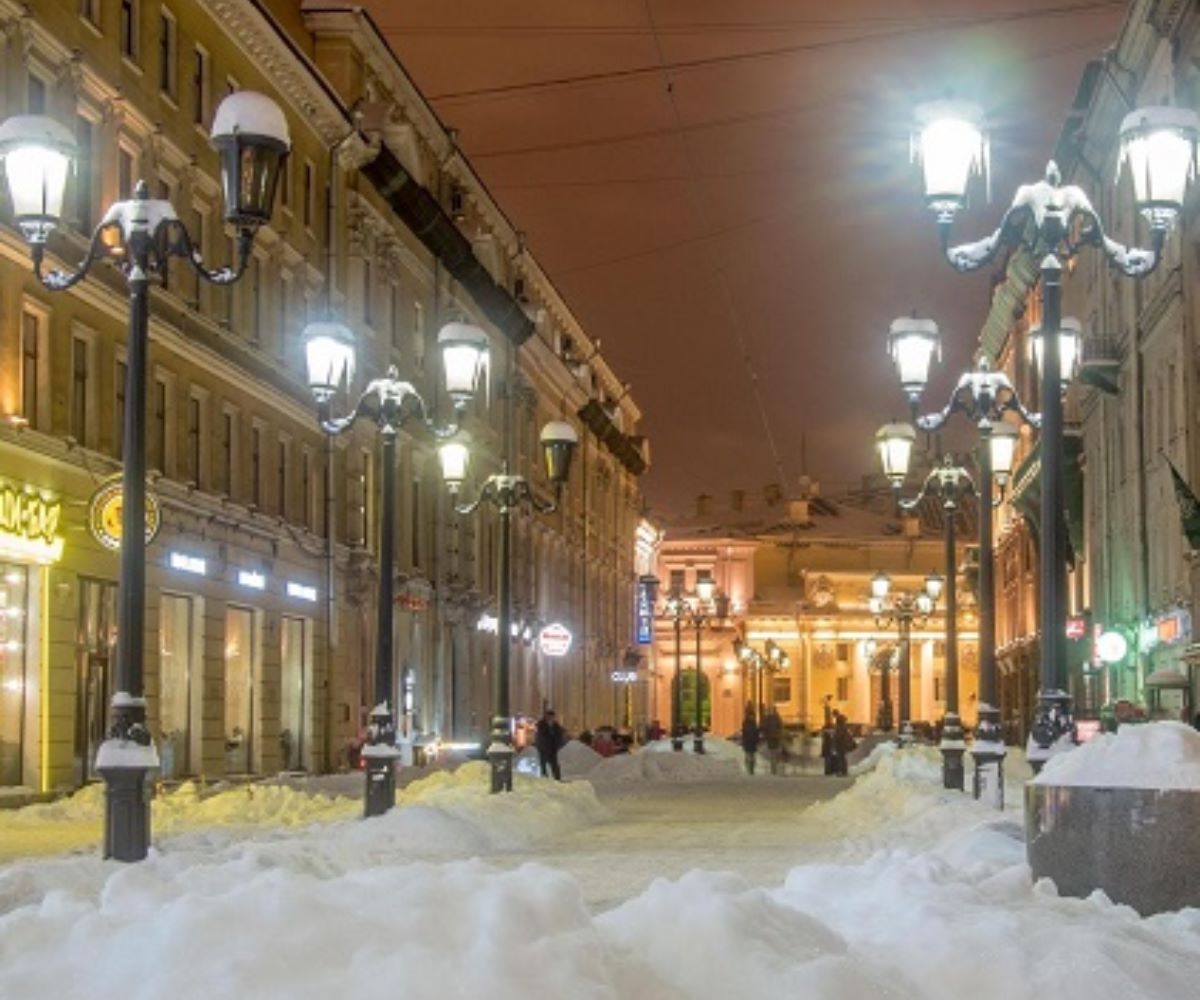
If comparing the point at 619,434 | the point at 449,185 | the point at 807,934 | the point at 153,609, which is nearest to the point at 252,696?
the point at 153,609

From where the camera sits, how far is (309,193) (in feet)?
161

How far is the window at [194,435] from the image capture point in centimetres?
4034

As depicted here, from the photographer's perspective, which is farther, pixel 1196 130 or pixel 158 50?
pixel 158 50

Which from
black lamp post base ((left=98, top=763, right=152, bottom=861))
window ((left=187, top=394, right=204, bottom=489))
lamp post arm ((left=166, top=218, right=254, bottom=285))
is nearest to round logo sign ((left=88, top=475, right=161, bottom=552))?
window ((left=187, top=394, right=204, bottom=489))

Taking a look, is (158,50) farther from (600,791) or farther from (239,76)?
(600,791)

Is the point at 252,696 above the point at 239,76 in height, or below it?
below

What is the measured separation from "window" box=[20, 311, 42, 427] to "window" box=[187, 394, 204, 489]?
7.15 meters

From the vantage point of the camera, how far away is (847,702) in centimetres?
14825

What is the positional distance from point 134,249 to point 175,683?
24721 mm

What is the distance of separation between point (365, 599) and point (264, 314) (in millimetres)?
10041

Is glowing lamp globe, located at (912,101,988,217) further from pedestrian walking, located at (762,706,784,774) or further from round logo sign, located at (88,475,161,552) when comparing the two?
pedestrian walking, located at (762,706,784,774)

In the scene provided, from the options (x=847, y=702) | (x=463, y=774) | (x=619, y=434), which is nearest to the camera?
(x=463, y=774)

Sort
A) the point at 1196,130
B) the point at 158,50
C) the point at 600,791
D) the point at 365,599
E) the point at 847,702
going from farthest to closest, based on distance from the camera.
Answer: the point at 847,702
the point at 365,599
the point at 600,791
the point at 158,50
the point at 1196,130

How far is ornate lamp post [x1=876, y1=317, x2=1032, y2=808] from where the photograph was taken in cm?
2216
